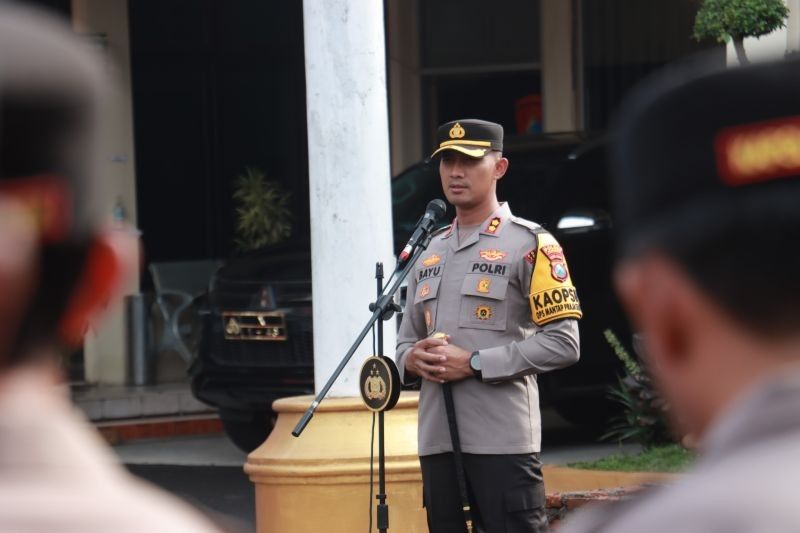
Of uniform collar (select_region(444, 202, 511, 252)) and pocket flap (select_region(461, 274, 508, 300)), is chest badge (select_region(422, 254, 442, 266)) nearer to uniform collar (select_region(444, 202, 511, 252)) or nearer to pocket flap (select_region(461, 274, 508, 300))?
uniform collar (select_region(444, 202, 511, 252))

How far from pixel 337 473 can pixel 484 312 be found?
1640 mm

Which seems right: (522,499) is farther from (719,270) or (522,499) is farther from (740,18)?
(719,270)

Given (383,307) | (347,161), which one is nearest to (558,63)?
(347,161)

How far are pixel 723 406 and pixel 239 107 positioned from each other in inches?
502

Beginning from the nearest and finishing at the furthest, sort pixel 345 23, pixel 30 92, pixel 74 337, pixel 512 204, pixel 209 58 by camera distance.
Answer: pixel 30 92 < pixel 74 337 < pixel 345 23 < pixel 512 204 < pixel 209 58

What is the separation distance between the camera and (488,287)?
521 cm

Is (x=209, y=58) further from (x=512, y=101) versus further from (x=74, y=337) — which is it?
(x=74, y=337)

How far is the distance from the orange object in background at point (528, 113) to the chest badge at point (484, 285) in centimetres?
883

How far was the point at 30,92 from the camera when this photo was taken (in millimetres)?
1201

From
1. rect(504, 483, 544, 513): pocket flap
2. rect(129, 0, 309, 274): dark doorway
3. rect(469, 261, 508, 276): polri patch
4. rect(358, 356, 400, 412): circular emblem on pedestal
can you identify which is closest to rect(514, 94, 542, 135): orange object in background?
rect(129, 0, 309, 274): dark doorway

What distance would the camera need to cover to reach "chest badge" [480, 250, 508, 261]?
5238mm

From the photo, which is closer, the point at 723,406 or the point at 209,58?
the point at 723,406

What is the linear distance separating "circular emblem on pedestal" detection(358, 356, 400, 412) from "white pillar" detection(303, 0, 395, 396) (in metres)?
0.91

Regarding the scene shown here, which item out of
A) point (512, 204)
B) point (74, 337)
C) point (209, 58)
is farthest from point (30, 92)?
point (209, 58)
